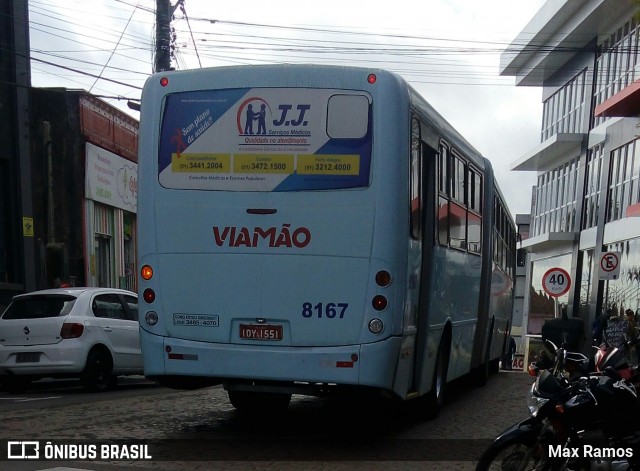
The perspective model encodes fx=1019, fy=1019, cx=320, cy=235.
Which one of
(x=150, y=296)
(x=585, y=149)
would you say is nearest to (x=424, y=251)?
(x=150, y=296)

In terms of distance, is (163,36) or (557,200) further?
(557,200)

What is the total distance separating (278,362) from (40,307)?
289 inches

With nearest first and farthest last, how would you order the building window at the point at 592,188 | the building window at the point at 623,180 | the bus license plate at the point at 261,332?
the bus license plate at the point at 261,332
the building window at the point at 623,180
the building window at the point at 592,188

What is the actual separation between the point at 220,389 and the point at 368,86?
7512 millimetres

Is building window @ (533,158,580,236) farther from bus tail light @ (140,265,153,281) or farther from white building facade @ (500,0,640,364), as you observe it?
bus tail light @ (140,265,153,281)

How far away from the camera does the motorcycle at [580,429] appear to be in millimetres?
6738

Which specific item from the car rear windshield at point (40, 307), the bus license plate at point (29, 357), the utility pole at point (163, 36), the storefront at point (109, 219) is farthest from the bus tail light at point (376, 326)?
the storefront at point (109, 219)

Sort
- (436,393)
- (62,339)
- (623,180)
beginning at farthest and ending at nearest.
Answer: (623,180), (62,339), (436,393)

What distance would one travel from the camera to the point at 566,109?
42844 millimetres

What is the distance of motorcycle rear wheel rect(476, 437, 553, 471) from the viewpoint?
268 inches

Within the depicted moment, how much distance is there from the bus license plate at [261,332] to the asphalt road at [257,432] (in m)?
1.03

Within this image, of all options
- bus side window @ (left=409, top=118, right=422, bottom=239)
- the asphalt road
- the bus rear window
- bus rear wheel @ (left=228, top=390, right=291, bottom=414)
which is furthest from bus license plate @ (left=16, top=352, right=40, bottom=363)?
bus side window @ (left=409, top=118, right=422, bottom=239)

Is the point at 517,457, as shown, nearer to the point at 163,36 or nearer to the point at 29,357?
the point at 29,357

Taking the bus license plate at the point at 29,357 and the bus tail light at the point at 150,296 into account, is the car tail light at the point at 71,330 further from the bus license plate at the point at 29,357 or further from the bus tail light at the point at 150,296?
the bus tail light at the point at 150,296
